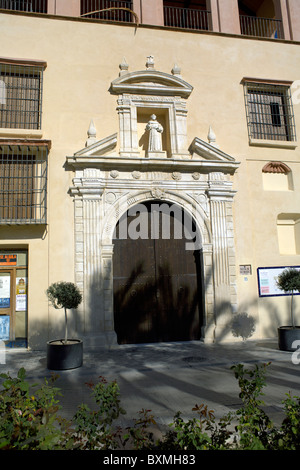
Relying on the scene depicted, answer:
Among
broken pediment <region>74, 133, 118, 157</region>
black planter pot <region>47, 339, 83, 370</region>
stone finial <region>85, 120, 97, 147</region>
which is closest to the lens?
black planter pot <region>47, 339, 83, 370</region>

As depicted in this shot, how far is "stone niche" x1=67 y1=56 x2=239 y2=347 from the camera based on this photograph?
9398 millimetres

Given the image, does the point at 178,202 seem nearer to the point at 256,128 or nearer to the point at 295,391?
the point at 256,128

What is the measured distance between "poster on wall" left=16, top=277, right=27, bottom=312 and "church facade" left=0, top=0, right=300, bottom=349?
40 millimetres

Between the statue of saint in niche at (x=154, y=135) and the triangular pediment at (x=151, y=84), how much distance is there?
907 mm

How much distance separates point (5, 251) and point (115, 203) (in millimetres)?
3265

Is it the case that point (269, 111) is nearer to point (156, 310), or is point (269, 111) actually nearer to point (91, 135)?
point (91, 135)

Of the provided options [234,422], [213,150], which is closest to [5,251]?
[213,150]

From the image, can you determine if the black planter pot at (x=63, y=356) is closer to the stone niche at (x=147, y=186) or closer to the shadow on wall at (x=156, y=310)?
the stone niche at (x=147, y=186)

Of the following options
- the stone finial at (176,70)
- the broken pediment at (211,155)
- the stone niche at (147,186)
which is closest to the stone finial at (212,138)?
the stone niche at (147,186)

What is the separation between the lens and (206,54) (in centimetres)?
1166

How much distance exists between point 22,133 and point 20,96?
53.2 inches

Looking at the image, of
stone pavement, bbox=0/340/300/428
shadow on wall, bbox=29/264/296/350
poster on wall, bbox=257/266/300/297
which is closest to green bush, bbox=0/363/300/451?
stone pavement, bbox=0/340/300/428

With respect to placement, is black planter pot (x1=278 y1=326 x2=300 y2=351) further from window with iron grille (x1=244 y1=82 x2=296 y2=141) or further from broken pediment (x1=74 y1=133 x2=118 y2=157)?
broken pediment (x1=74 y1=133 x2=118 y2=157)

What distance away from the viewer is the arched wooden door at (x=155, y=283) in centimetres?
973
